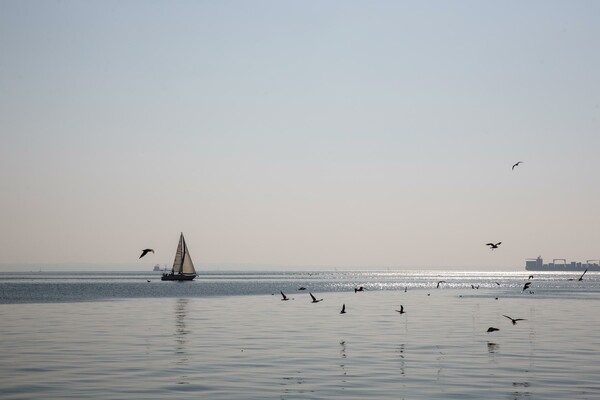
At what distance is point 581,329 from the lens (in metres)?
62.8

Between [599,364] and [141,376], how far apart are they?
78.1ft

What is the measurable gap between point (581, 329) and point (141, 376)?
132ft

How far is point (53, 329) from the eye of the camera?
61.7 metres

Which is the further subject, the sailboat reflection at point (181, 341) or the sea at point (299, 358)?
the sailboat reflection at point (181, 341)

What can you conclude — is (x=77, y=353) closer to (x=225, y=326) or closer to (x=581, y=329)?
(x=225, y=326)

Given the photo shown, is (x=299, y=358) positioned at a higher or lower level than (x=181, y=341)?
lower

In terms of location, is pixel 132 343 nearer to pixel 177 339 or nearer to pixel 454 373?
pixel 177 339

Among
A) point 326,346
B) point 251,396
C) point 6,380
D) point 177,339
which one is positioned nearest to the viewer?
point 251,396

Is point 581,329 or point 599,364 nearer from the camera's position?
point 599,364

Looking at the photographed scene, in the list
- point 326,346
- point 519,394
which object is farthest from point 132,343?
point 519,394

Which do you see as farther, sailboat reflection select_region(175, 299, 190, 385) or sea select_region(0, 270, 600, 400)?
sailboat reflection select_region(175, 299, 190, 385)

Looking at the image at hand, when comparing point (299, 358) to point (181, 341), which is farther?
point (181, 341)

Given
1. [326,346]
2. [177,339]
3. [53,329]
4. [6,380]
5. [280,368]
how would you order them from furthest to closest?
[53,329]
[177,339]
[326,346]
[280,368]
[6,380]

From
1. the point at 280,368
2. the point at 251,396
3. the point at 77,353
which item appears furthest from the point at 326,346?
the point at 251,396
